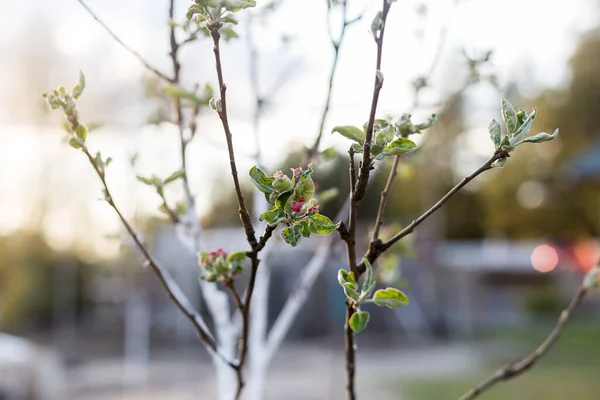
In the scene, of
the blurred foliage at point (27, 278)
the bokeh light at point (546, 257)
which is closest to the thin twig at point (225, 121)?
the blurred foliage at point (27, 278)

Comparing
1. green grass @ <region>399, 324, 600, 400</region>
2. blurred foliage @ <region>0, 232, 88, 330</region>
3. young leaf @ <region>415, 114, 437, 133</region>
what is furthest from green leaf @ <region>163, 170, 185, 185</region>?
blurred foliage @ <region>0, 232, 88, 330</region>

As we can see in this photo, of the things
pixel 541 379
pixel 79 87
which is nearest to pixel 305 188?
pixel 79 87

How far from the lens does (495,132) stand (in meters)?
0.41

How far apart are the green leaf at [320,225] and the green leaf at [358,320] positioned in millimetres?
60

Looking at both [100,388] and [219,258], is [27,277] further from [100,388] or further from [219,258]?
[219,258]

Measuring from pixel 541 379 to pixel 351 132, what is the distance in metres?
5.93

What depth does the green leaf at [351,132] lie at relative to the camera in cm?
39

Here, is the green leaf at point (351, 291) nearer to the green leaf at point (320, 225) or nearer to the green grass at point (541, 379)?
the green leaf at point (320, 225)

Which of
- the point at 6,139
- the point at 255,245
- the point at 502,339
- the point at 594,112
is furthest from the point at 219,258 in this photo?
the point at 594,112

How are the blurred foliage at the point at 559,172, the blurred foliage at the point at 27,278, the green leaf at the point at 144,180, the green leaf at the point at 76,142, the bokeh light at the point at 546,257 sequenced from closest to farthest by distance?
1. the green leaf at the point at 76,142
2. the green leaf at the point at 144,180
3. the blurred foliage at the point at 27,278
4. the blurred foliage at the point at 559,172
5. the bokeh light at the point at 546,257

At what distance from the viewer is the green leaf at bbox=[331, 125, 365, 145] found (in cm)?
39

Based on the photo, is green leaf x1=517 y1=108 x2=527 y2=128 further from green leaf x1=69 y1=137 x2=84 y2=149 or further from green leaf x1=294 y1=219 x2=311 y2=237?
green leaf x1=69 y1=137 x2=84 y2=149

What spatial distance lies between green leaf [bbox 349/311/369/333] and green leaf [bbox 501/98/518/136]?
14cm

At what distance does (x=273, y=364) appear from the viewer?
22.0 ft
